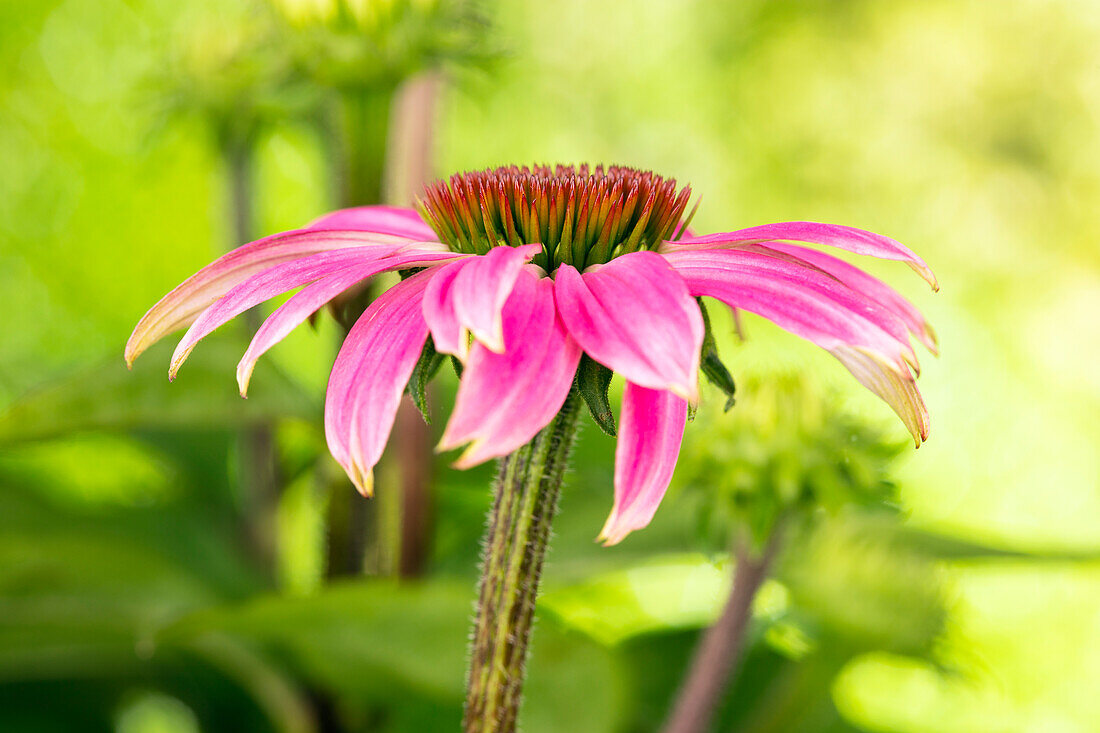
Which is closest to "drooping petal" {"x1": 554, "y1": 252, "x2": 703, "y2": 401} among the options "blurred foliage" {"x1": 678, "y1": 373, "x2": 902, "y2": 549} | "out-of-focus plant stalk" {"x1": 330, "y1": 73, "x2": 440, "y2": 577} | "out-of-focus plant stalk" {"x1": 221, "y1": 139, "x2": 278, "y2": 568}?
"blurred foliage" {"x1": 678, "y1": 373, "x2": 902, "y2": 549}

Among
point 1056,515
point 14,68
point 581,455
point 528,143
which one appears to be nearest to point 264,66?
point 581,455

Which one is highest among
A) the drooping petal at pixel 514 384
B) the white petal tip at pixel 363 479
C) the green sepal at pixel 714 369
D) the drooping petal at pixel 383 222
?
the drooping petal at pixel 383 222

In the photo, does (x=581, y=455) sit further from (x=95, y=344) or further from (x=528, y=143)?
(x=528, y=143)

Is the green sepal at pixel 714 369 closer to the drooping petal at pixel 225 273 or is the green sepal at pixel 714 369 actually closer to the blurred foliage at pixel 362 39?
the drooping petal at pixel 225 273

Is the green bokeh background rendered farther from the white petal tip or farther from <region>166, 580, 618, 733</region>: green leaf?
the white petal tip

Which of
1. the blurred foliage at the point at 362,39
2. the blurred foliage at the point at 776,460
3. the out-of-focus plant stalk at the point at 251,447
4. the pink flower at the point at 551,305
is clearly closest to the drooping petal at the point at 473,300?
the pink flower at the point at 551,305

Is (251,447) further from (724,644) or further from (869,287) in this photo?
(869,287)
